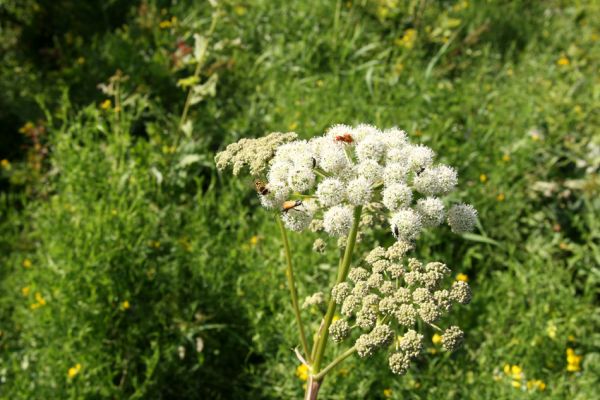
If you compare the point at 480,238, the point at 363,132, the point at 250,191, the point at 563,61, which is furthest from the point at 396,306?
the point at 563,61

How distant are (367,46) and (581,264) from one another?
282 centimetres

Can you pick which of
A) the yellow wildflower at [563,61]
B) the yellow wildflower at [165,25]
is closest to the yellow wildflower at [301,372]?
the yellow wildflower at [165,25]

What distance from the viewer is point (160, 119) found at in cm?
523

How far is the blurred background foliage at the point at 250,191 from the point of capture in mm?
3602

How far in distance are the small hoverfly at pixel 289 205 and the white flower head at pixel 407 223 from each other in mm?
364

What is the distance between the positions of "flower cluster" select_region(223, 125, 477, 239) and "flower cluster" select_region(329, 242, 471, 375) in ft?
0.49

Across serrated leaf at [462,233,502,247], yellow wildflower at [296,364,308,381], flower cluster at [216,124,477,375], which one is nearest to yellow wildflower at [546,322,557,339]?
serrated leaf at [462,233,502,247]

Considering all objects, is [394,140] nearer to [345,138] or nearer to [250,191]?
[345,138]

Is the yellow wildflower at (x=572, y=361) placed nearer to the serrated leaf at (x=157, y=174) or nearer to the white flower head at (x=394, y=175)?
the white flower head at (x=394, y=175)

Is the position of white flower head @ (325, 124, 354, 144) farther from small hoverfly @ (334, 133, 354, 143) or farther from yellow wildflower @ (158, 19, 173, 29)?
yellow wildflower @ (158, 19, 173, 29)

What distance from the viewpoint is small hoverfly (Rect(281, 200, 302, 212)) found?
221cm

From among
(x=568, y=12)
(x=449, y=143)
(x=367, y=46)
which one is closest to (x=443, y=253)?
(x=449, y=143)

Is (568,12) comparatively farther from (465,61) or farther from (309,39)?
(309,39)

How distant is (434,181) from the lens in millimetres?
2143
